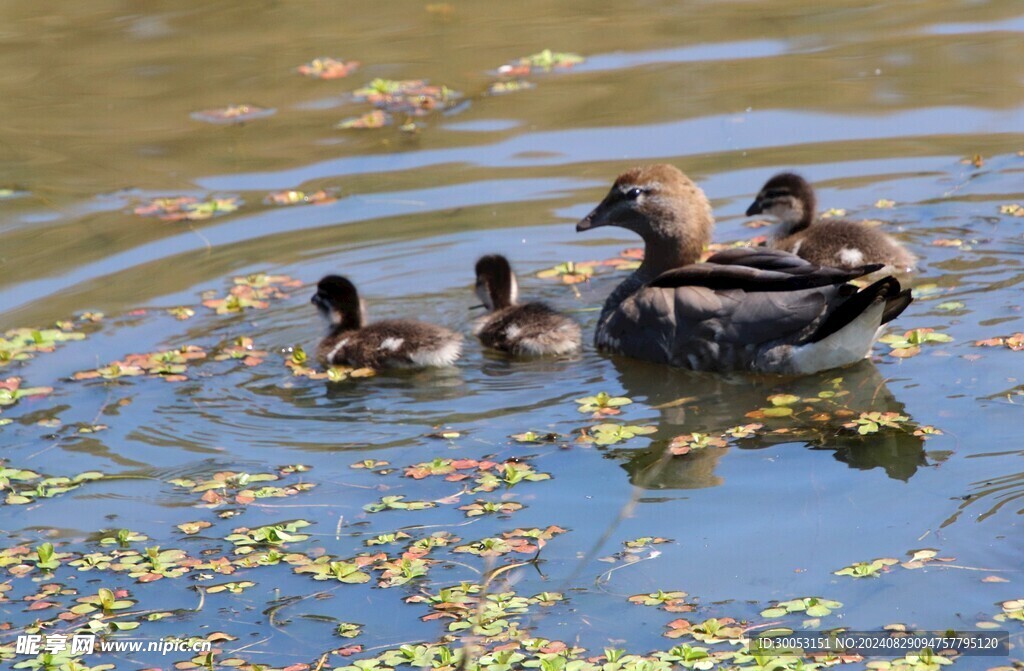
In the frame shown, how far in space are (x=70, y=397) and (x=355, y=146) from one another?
461 centimetres

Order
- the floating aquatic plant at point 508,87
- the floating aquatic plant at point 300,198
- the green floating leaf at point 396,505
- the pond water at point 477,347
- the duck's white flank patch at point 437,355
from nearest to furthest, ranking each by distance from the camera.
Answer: the pond water at point 477,347, the green floating leaf at point 396,505, the duck's white flank patch at point 437,355, the floating aquatic plant at point 300,198, the floating aquatic plant at point 508,87

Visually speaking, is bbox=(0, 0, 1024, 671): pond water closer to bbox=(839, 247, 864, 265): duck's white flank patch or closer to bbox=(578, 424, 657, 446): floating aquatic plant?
bbox=(578, 424, 657, 446): floating aquatic plant

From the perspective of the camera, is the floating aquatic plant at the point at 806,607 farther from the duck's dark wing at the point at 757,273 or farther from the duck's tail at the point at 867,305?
the duck's dark wing at the point at 757,273

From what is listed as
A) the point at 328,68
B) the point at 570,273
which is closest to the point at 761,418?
the point at 570,273

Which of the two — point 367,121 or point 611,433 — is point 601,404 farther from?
point 367,121

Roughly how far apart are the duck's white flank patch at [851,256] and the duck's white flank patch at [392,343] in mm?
2699

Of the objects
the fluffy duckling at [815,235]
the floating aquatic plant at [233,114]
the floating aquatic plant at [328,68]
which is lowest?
the fluffy duckling at [815,235]

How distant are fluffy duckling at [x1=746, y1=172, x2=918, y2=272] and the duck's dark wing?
3.07ft

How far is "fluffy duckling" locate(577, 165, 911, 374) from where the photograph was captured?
7105 mm

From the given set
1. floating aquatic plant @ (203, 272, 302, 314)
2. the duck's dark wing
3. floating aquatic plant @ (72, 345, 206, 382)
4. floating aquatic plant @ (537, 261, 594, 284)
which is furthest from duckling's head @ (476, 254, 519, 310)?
floating aquatic plant @ (72, 345, 206, 382)

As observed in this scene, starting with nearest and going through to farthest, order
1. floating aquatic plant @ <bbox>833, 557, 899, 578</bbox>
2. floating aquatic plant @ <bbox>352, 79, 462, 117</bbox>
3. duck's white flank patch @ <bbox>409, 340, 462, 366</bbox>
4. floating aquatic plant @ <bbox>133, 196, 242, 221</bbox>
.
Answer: floating aquatic plant @ <bbox>833, 557, 899, 578</bbox>, duck's white flank patch @ <bbox>409, 340, 462, 366</bbox>, floating aquatic plant @ <bbox>133, 196, 242, 221</bbox>, floating aquatic plant @ <bbox>352, 79, 462, 117</bbox>

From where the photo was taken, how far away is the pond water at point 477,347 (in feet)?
17.1

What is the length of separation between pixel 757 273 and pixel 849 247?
1501 mm

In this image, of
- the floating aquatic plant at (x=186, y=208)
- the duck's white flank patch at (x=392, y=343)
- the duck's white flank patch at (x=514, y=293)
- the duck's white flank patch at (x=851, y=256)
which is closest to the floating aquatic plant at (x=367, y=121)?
the floating aquatic plant at (x=186, y=208)
